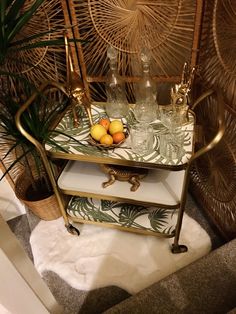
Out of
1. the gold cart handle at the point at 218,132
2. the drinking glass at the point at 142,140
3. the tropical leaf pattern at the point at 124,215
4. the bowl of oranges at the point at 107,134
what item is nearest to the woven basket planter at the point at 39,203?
the tropical leaf pattern at the point at 124,215

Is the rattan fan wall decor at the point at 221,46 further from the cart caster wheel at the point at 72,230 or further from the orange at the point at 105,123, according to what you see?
the cart caster wheel at the point at 72,230

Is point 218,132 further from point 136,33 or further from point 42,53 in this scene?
point 42,53

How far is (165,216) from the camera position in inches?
52.2

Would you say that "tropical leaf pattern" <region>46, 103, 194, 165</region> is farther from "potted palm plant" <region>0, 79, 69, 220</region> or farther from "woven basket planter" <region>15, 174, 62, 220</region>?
"woven basket planter" <region>15, 174, 62, 220</region>

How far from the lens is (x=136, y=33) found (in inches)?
43.8

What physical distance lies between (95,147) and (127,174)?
0.21 m

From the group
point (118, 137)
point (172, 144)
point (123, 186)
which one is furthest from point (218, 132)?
point (123, 186)

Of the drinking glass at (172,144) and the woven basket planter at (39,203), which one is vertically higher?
the drinking glass at (172,144)

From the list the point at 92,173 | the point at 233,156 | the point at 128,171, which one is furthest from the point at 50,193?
the point at 233,156

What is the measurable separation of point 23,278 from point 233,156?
913mm

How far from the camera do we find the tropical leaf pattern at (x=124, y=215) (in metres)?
1.28

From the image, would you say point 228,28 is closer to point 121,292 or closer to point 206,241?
point 206,241

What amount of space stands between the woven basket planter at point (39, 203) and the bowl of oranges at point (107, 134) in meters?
0.51

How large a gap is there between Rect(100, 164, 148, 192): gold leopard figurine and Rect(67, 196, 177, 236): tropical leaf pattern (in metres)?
0.23
